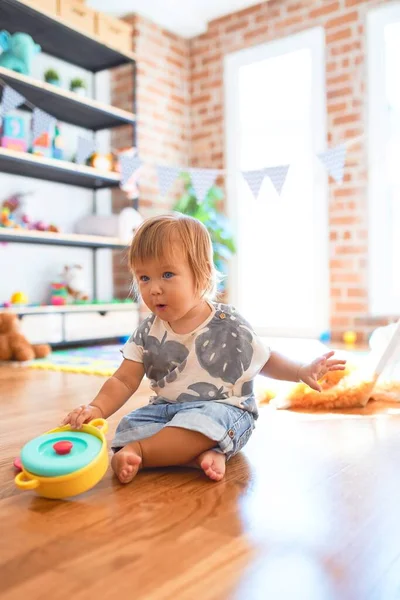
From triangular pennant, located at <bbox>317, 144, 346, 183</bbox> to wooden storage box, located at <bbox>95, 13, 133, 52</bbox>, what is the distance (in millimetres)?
1517

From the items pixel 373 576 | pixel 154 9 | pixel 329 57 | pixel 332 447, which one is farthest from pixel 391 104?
pixel 373 576

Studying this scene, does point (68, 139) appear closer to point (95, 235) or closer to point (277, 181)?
point (95, 235)

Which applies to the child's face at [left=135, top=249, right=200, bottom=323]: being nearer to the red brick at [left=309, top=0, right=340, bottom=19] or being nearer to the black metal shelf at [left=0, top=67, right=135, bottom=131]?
the black metal shelf at [left=0, top=67, right=135, bottom=131]

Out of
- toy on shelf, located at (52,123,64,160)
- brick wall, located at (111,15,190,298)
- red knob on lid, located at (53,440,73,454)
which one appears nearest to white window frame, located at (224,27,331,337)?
Answer: brick wall, located at (111,15,190,298)

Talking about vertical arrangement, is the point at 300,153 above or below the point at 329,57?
below

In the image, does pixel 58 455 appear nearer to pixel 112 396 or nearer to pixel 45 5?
pixel 112 396

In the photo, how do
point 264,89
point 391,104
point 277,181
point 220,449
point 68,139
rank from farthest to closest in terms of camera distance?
1. point 264,89
2. point 68,139
3. point 391,104
4. point 277,181
5. point 220,449

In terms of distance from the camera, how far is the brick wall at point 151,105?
412 centimetres

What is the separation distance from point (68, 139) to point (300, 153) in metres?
1.55

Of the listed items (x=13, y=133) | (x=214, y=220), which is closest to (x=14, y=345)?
(x=13, y=133)

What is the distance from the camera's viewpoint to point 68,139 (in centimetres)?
386

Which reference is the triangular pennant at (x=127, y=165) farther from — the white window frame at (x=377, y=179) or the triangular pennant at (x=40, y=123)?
the white window frame at (x=377, y=179)

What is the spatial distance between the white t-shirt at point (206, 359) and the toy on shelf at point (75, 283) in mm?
2483

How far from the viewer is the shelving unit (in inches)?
122
